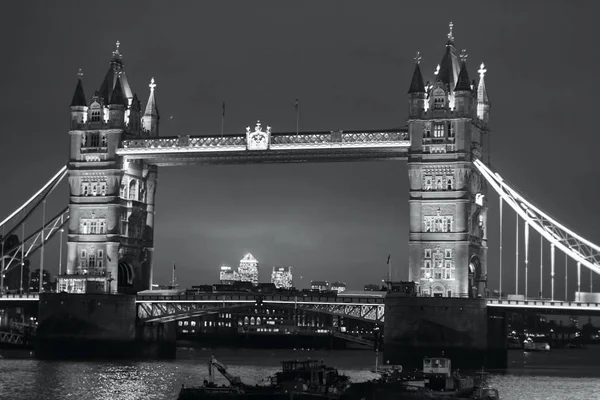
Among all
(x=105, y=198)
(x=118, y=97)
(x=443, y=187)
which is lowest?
(x=105, y=198)

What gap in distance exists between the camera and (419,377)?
78.4 metres

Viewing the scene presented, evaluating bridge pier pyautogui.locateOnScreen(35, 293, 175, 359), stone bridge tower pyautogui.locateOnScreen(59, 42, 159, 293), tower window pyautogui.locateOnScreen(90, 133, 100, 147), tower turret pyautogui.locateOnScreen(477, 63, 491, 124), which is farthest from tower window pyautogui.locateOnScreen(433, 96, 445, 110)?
tower window pyautogui.locateOnScreen(90, 133, 100, 147)

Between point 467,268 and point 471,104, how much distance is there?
42.5 ft

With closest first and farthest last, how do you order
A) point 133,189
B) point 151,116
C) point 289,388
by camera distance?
point 289,388
point 133,189
point 151,116

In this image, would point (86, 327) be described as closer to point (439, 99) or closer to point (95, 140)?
point (95, 140)

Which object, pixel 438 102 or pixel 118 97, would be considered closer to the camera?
pixel 438 102

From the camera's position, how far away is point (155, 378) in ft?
306

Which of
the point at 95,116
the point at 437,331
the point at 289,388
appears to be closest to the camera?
the point at 289,388

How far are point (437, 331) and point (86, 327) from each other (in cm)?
2966

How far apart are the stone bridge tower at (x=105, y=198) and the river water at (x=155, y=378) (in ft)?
28.2

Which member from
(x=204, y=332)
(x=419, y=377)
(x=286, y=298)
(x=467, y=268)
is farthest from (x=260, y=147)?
(x=204, y=332)

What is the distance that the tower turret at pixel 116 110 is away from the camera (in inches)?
4606

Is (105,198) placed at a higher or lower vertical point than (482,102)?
lower

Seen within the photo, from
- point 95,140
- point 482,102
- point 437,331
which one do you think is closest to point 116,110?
point 95,140
